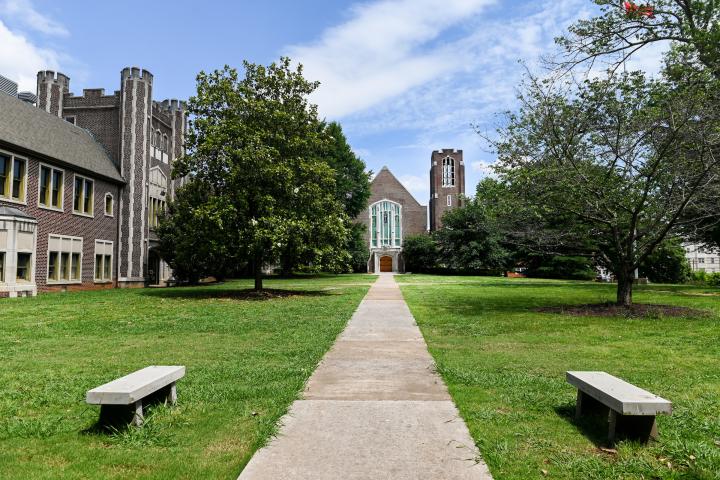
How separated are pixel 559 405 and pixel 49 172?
89.0ft

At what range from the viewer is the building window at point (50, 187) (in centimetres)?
2561

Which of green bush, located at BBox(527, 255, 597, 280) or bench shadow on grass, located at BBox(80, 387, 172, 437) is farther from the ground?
green bush, located at BBox(527, 255, 597, 280)

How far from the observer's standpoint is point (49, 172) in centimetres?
2611

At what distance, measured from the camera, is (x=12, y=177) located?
915 inches

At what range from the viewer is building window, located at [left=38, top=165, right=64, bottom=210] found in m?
25.6

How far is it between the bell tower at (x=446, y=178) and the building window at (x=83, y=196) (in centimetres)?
5143

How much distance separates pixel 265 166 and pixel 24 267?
1247 centimetres

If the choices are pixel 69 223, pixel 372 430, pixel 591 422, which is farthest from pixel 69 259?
pixel 591 422

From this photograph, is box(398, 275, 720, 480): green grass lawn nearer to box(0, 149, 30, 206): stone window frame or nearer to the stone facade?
box(0, 149, 30, 206): stone window frame

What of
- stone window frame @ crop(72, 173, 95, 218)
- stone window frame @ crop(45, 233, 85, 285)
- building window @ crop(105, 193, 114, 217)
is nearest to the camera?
stone window frame @ crop(45, 233, 85, 285)

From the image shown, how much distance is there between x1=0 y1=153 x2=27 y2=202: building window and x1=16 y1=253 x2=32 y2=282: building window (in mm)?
2503

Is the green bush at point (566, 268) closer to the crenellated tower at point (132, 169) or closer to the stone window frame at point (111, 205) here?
the crenellated tower at point (132, 169)

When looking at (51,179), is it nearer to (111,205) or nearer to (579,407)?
(111,205)

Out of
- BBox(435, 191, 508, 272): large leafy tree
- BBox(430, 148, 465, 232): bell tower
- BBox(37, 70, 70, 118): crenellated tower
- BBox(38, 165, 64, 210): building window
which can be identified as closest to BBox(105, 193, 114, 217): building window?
BBox(38, 165, 64, 210): building window
